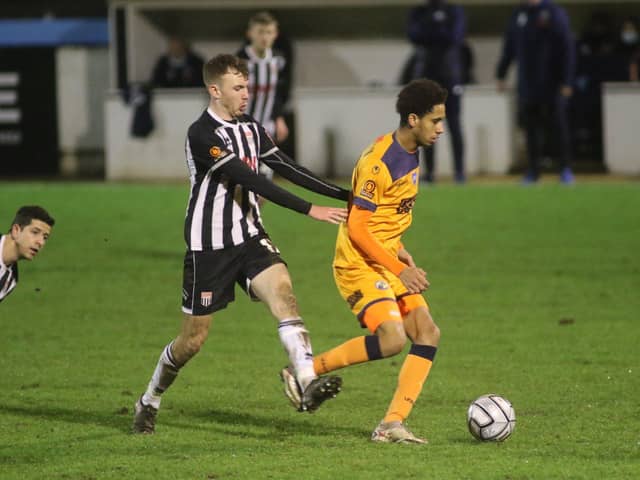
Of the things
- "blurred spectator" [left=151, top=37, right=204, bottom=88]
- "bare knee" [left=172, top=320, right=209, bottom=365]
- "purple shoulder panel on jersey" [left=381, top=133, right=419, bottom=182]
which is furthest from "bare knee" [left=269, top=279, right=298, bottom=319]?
"blurred spectator" [left=151, top=37, right=204, bottom=88]

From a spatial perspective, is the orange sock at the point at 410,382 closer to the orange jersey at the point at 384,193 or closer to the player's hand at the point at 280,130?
the orange jersey at the point at 384,193

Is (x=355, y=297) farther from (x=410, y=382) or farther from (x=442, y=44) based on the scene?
(x=442, y=44)

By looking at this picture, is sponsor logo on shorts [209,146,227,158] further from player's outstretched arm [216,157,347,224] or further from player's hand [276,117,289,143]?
player's hand [276,117,289,143]

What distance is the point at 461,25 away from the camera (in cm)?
1875

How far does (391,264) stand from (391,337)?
35cm

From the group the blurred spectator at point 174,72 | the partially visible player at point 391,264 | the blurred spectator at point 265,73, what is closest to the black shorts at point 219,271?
the partially visible player at point 391,264

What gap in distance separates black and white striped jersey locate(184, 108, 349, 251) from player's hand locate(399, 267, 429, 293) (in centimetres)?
57

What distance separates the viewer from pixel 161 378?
7262 mm

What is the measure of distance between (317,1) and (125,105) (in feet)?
12.2

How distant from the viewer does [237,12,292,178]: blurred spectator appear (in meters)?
12.9

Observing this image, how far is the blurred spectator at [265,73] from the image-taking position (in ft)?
42.4

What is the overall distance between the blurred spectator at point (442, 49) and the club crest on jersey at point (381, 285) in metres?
11.6

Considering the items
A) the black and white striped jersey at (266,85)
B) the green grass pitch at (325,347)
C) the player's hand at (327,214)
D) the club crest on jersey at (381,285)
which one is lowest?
the green grass pitch at (325,347)

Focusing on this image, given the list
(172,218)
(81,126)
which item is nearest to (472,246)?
(172,218)
